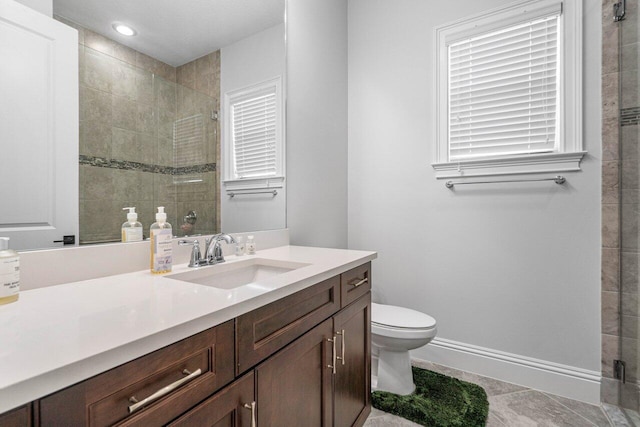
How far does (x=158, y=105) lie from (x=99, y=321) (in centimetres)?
85

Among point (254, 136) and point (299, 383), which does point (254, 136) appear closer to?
point (254, 136)

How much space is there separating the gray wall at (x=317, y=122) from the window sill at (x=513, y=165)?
2.48 ft

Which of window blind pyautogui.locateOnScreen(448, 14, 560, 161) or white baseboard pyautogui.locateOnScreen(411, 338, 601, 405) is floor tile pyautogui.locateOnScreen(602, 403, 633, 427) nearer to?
white baseboard pyautogui.locateOnScreen(411, 338, 601, 405)

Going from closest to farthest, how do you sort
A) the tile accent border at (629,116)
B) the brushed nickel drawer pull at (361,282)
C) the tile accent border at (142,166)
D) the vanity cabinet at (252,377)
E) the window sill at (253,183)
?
1. the vanity cabinet at (252,377)
2. the tile accent border at (142,166)
3. the brushed nickel drawer pull at (361,282)
4. the window sill at (253,183)
5. the tile accent border at (629,116)

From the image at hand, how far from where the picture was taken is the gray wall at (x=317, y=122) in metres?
1.99

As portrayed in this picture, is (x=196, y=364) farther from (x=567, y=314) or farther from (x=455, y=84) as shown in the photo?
(x=455, y=84)

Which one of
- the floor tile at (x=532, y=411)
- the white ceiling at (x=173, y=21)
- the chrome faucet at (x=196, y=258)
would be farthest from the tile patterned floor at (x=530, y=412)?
the white ceiling at (x=173, y=21)

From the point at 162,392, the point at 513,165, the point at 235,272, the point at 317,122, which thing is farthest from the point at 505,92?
the point at 162,392

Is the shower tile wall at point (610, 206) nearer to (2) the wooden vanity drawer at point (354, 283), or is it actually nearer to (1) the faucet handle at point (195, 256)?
(2) the wooden vanity drawer at point (354, 283)

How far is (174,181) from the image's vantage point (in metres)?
1.25

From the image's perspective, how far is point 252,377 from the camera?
0.81 meters

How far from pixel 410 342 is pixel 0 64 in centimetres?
194

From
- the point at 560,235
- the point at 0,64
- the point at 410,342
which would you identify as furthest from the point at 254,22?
the point at 560,235

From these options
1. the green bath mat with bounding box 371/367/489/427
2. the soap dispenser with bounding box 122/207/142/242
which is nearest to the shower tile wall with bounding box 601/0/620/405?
the green bath mat with bounding box 371/367/489/427
